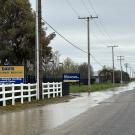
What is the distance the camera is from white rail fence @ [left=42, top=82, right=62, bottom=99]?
1401 inches

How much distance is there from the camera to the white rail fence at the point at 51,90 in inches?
1401

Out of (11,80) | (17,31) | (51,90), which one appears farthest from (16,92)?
(17,31)

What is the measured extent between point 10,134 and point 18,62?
40.6m

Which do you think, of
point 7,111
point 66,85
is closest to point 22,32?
point 66,85

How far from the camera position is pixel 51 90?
3812cm

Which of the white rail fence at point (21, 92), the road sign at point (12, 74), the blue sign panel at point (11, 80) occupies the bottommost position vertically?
the white rail fence at point (21, 92)

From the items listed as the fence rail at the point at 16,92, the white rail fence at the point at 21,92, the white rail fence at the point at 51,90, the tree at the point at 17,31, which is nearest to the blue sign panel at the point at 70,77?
the tree at the point at 17,31

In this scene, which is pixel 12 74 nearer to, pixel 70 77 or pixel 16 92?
pixel 16 92

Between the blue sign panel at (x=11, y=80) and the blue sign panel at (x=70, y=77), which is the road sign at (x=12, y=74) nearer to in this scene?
the blue sign panel at (x=11, y=80)

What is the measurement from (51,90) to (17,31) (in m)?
16.7

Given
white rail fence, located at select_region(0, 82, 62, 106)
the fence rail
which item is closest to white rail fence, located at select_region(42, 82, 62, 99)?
white rail fence, located at select_region(0, 82, 62, 106)

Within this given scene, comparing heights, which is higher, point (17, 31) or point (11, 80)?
point (17, 31)

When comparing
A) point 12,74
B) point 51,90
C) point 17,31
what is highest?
point 17,31

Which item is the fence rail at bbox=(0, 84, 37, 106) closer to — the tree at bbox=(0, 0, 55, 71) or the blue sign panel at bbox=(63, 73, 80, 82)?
the tree at bbox=(0, 0, 55, 71)
